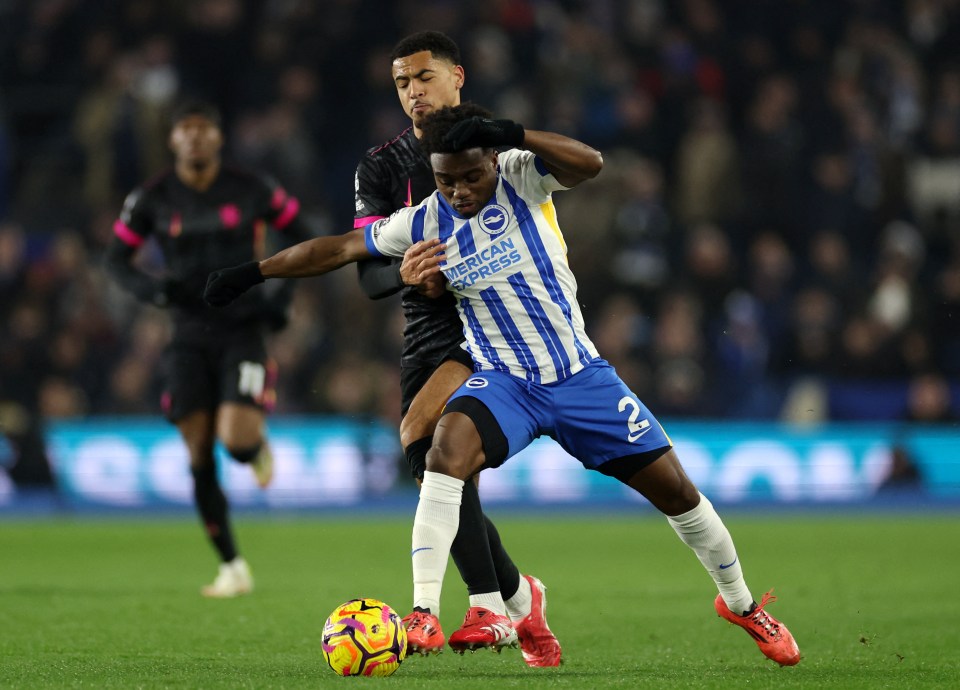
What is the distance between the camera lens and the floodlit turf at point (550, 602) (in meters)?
5.00

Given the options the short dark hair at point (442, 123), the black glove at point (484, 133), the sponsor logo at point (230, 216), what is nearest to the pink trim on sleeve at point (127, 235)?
the sponsor logo at point (230, 216)

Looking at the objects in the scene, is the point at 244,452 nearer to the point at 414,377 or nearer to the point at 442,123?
the point at 414,377

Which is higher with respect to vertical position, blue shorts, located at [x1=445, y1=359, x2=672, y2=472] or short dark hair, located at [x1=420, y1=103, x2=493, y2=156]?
short dark hair, located at [x1=420, y1=103, x2=493, y2=156]

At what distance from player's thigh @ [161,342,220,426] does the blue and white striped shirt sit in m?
3.24

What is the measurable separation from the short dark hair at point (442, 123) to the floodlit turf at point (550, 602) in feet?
5.63

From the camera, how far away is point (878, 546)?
10492 mm

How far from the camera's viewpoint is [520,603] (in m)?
5.57

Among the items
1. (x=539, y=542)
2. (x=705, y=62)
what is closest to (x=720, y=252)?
(x=705, y=62)

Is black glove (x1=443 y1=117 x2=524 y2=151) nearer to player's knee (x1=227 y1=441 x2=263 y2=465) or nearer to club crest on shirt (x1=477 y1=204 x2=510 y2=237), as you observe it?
club crest on shirt (x1=477 y1=204 x2=510 y2=237)

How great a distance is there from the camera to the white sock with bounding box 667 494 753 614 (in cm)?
529

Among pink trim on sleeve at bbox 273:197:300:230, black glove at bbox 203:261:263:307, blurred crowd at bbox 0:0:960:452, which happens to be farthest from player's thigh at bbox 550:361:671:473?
blurred crowd at bbox 0:0:960:452

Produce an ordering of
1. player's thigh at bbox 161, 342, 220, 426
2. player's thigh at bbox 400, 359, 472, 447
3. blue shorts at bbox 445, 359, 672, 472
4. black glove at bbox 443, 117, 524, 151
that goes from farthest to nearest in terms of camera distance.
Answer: player's thigh at bbox 161, 342, 220, 426 < player's thigh at bbox 400, 359, 472, 447 < blue shorts at bbox 445, 359, 672, 472 < black glove at bbox 443, 117, 524, 151

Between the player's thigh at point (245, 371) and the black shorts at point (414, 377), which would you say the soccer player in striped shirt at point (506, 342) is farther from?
the player's thigh at point (245, 371)

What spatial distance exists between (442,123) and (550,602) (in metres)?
3.30
